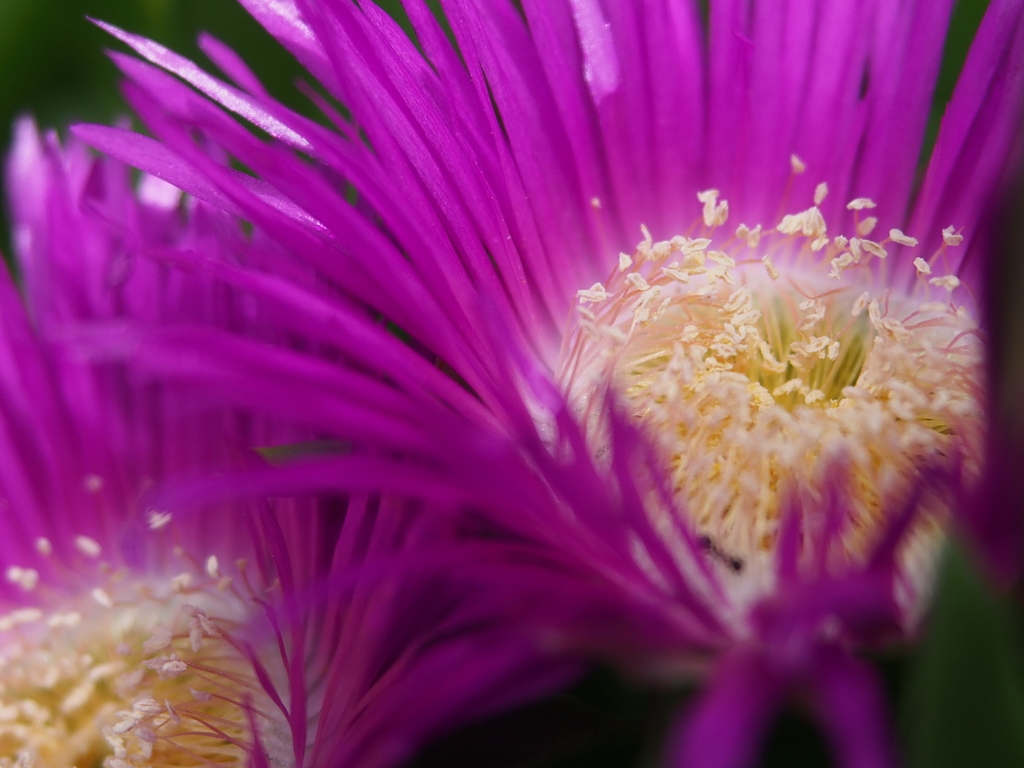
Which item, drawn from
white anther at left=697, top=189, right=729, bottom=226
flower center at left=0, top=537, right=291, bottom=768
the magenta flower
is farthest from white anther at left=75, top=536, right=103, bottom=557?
white anther at left=697, top=189, right=729, bottom=226

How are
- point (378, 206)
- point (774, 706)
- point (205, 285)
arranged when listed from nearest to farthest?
point (774, 706) → point (378, 206) → point (205, 285)

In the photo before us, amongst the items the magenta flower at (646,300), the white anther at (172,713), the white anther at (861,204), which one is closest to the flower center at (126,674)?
the white anther at (172,713)

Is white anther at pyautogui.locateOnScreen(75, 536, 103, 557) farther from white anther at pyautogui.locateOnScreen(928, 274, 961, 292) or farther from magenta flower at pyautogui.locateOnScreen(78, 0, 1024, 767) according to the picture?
white anther at pyautogui.locateOnScreen(928, 274, 961, 292)

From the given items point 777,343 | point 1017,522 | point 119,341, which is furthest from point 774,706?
point 777,343

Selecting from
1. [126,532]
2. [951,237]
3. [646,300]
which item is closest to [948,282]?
[951,237]

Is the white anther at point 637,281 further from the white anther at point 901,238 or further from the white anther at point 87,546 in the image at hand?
the white anther at point 87,546

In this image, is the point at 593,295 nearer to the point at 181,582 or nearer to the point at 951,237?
the point at 951,237

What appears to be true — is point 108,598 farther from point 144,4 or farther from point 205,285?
point 144,4
